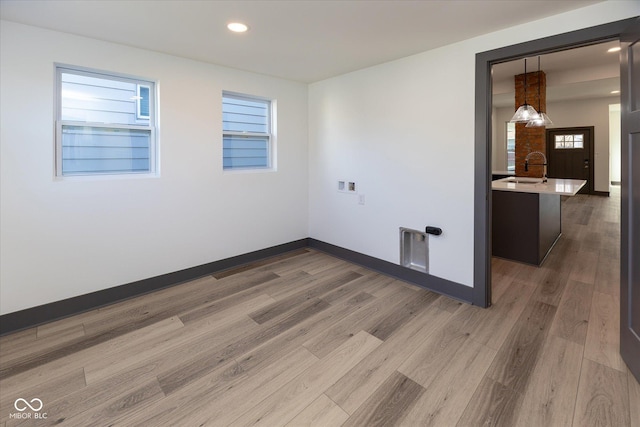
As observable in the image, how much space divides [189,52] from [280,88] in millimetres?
1342

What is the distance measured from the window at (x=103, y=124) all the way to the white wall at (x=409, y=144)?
2211 millimetres

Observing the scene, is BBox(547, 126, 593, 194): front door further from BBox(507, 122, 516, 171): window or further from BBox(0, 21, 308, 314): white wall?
BBox(0, 21, 308, 314): white wall

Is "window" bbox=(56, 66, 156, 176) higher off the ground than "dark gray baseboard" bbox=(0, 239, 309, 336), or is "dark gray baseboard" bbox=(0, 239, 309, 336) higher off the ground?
"window" bbox=(56, 66, 156, 176)

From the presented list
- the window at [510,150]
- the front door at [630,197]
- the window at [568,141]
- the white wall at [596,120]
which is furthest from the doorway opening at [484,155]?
the window at [568,141]

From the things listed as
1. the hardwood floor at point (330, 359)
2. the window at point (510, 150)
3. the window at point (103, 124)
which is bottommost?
the hardwood floor at point (330, 359)


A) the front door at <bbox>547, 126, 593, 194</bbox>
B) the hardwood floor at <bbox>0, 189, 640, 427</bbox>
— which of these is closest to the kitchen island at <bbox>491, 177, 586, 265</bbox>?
the hardwood floor at <bbox>0, 189, 640, 427</bbox>

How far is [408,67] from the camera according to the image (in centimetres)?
340

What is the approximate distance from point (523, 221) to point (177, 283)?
4246 mm

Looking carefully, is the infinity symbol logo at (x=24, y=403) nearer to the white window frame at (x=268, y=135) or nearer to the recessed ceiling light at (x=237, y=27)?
the white window frame at (x=268, y=135)

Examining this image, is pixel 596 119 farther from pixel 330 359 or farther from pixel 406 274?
pixel 330 359

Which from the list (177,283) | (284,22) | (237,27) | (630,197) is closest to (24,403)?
(177,283)

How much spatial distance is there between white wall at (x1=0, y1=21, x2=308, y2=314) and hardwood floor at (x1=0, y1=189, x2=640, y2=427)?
43 centimetres

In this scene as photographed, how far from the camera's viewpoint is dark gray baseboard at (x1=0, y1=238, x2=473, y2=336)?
2.71 m

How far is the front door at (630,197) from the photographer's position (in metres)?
1.89
